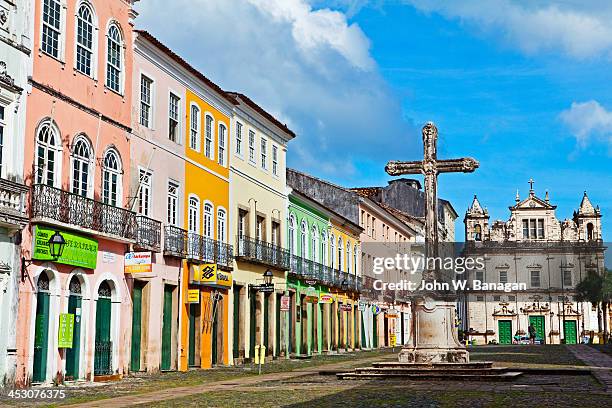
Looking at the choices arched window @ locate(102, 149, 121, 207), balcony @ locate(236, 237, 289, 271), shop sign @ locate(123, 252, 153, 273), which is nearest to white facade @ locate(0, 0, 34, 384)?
arched window @ locate(102, 149, 121, 207)

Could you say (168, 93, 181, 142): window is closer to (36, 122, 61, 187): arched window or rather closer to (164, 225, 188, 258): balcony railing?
(164, 225, 188, 258): balcony railing

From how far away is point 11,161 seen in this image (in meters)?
18.6

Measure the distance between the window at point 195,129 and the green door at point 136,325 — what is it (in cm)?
591

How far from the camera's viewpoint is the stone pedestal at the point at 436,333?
20.6 metres

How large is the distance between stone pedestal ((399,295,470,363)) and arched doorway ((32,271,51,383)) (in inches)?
331

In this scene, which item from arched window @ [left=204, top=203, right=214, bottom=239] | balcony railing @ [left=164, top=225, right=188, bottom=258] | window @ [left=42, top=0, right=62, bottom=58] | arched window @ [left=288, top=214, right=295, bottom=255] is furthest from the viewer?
arched window @ [left=288, top=214, right=295, bottom=255]

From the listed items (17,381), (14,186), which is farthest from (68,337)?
(14,186)

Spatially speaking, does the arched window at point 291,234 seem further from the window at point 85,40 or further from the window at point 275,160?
→ the window at point 85,40

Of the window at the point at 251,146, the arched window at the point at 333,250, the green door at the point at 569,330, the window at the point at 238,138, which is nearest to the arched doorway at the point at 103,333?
the window at the point at 238,138

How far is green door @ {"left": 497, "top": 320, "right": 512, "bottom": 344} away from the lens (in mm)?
87938

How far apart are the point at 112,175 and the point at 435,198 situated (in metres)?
8.36

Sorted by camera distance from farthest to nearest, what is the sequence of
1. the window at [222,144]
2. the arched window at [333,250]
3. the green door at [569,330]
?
the green door at [569,330] → the arched window at [333,250] → the window at [222,144]

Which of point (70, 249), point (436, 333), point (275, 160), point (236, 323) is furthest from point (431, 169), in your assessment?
point (275, 160)

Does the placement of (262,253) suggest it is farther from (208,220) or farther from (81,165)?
(81,165)
